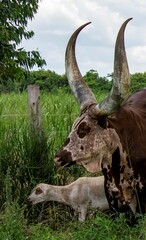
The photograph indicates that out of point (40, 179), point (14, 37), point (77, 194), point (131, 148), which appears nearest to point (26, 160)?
point (40, 179)

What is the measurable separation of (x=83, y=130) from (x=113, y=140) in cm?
28

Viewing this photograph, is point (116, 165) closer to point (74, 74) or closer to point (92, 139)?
point (92, 139)

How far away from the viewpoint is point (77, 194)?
7.14 meters

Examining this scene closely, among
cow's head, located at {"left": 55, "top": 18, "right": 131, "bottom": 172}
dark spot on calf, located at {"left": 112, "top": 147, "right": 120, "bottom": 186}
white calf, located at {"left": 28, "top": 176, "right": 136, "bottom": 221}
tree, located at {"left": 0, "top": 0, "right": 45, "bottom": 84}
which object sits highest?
tree, located at {"left": 0, "top": 0, "right": 45, "bottom": 84}

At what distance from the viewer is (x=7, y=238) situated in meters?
5.55

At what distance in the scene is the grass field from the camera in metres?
5.75

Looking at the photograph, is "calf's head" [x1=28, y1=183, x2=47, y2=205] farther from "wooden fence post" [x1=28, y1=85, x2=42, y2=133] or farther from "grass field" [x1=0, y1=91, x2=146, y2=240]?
"wooden fence post" [x1=28, y1=85, x2=42, y2=133]

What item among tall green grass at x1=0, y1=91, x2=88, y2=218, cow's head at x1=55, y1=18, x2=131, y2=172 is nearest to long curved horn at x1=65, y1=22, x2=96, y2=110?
cow's head at x1=55, y1=18, x2=131, y2=172

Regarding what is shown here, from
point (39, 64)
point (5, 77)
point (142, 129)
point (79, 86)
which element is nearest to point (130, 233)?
point (142, 129)

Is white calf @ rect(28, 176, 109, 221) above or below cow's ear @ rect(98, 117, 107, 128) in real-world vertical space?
below

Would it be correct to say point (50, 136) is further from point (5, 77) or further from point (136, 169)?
point (5, 77)

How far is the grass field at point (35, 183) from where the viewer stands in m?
5.75

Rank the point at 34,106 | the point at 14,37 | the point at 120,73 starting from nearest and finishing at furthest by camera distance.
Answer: the point at 120,73
the point at 34,106
the point at 14,37

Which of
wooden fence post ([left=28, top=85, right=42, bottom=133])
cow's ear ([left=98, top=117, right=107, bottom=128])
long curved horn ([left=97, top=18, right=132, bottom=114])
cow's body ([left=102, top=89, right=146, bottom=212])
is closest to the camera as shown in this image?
long curved horn ([left=97, top=18, right=132, bottom=114])
